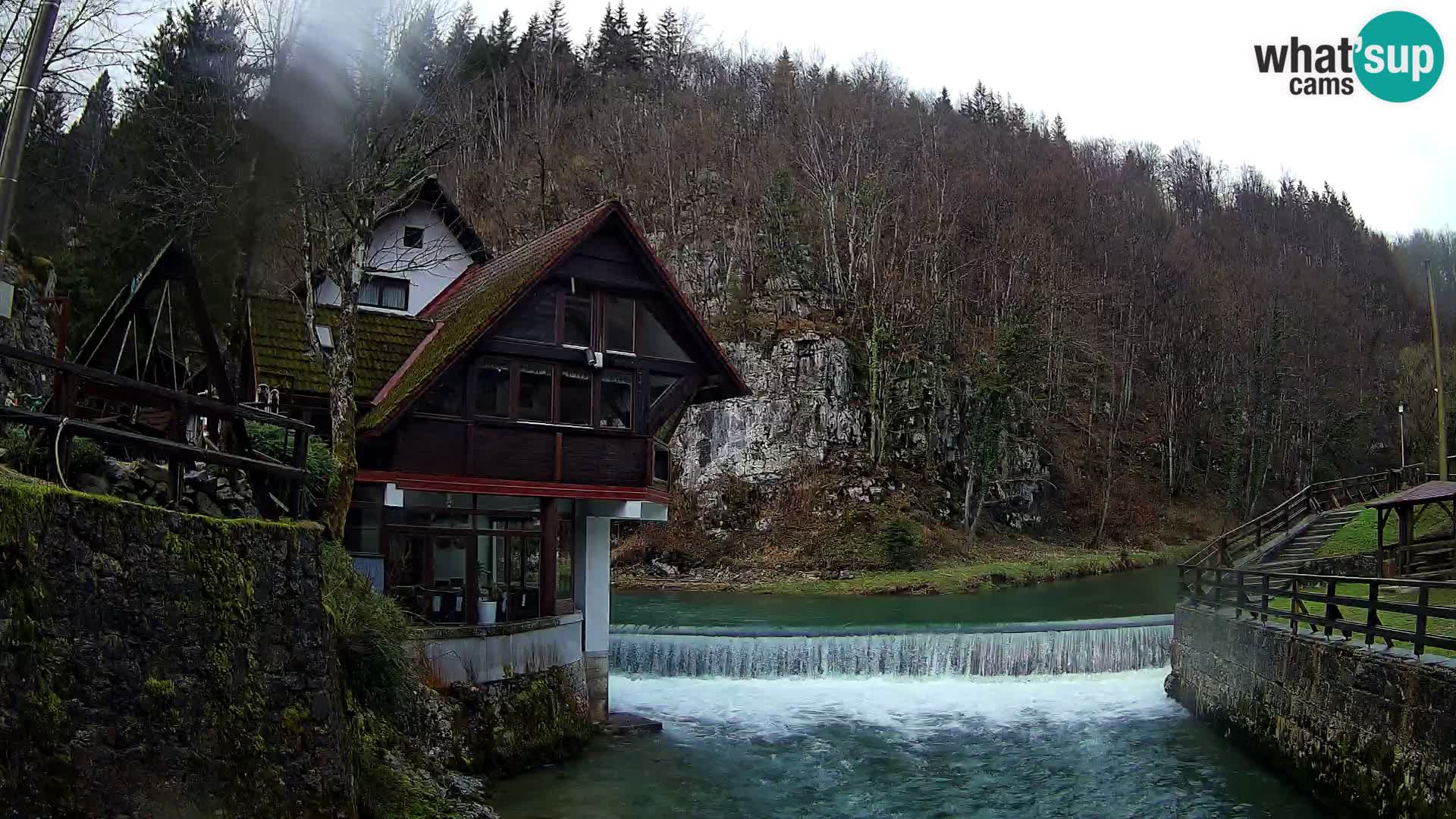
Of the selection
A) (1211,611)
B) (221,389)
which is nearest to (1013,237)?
(1211,611)

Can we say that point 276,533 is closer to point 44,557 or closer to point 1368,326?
point 44,557

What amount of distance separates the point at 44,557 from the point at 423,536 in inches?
431

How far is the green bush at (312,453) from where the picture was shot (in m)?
16.5

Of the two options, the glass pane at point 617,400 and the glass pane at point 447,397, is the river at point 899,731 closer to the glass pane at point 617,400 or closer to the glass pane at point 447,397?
the glass pane at point 617,400

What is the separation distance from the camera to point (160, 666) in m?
8.49

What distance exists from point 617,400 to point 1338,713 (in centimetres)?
1221

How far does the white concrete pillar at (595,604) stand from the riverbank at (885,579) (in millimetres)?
21037

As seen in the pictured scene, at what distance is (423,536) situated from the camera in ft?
60.4

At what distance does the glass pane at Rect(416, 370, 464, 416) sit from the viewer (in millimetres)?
18344

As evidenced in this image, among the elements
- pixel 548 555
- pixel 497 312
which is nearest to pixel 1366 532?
pixel 548 555

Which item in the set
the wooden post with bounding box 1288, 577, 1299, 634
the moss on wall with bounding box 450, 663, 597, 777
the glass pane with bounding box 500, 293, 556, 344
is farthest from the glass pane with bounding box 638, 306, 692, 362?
the wooden post with bounding box 1288, 577, 1299, 634

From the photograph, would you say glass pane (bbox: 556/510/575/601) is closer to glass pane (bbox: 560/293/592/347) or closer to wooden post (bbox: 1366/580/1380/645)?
glass pane (bbox: 560/293/592/347)

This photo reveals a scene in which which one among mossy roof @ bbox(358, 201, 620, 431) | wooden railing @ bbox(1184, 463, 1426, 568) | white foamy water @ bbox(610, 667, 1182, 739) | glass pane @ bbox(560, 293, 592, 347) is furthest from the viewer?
wooden railing @ bbox(1184, 463, 1426, 568)

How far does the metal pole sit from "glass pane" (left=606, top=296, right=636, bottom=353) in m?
10.3
